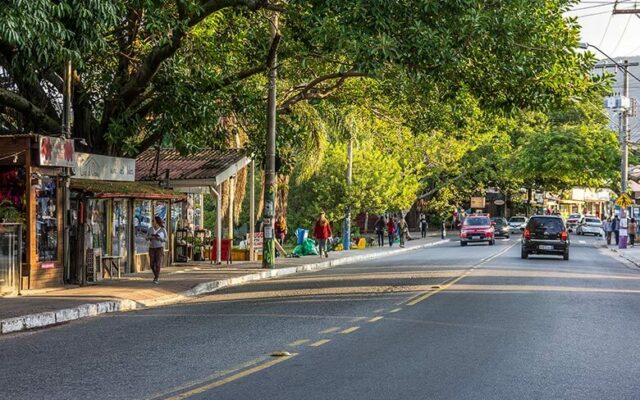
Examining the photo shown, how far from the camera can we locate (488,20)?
17969mm

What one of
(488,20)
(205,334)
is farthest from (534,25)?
(205,334)

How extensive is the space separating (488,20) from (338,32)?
323 centimetres

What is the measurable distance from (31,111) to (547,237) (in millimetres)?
20640

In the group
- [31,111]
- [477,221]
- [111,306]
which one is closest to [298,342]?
[111,306]

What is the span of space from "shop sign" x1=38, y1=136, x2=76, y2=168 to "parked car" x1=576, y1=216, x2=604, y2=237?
6165cm

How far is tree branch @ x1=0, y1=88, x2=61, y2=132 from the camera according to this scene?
21.5 metres

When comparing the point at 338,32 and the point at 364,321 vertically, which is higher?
the point at 338,32

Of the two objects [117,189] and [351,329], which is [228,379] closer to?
[351,329]

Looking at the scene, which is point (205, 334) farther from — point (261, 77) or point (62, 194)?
point (261, 77)

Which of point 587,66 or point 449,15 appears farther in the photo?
point 587,66

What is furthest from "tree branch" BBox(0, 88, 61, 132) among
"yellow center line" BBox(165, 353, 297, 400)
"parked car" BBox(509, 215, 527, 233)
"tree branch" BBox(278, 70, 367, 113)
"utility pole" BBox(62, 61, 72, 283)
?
"parked car" BBox(509, 215, 527, 233)

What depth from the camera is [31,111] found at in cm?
2209

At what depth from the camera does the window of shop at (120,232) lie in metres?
24.9

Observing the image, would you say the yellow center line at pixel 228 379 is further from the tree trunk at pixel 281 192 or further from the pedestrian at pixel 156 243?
the tree trunk at pixel 281 192
